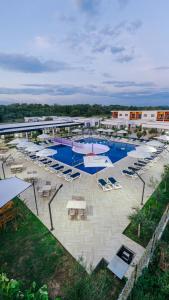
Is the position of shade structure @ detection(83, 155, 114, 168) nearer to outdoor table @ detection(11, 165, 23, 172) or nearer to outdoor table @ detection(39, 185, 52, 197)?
outdoor table @ detection(39, 185, 52, 197)

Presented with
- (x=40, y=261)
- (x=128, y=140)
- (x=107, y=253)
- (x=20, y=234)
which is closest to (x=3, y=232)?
(x=20, y=234)

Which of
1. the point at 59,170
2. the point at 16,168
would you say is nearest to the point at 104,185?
the point at 59,170

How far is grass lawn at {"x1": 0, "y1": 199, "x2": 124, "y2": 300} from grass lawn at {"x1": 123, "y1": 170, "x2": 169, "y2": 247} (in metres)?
2.24

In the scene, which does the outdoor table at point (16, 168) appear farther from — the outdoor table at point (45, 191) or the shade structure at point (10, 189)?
the shade structure at point (10, 189)

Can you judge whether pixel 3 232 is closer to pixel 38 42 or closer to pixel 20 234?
pixel 20 234

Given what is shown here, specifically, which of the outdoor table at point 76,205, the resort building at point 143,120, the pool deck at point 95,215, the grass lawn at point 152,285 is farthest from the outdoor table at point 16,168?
the resort building at point 143,120

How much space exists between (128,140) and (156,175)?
43.5ft

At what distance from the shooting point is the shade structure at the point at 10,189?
7.55 metres

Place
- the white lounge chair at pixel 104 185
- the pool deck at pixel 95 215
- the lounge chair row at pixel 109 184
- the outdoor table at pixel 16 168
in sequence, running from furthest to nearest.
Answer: the outdoor table at pixel 16 168 → the lounge chair row at pixel 109 184 → the white lounge chair at pixel 104 185 → the pool deck at pixel 95 215

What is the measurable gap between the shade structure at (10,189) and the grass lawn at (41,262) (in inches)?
60.2

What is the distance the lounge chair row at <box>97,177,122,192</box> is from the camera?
11.4 m

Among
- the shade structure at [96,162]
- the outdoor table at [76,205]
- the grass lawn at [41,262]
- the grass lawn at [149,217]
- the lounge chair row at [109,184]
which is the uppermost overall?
the shade structure at [96,162]

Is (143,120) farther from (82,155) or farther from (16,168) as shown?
(16,168)

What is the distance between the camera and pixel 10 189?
27.2 feet
